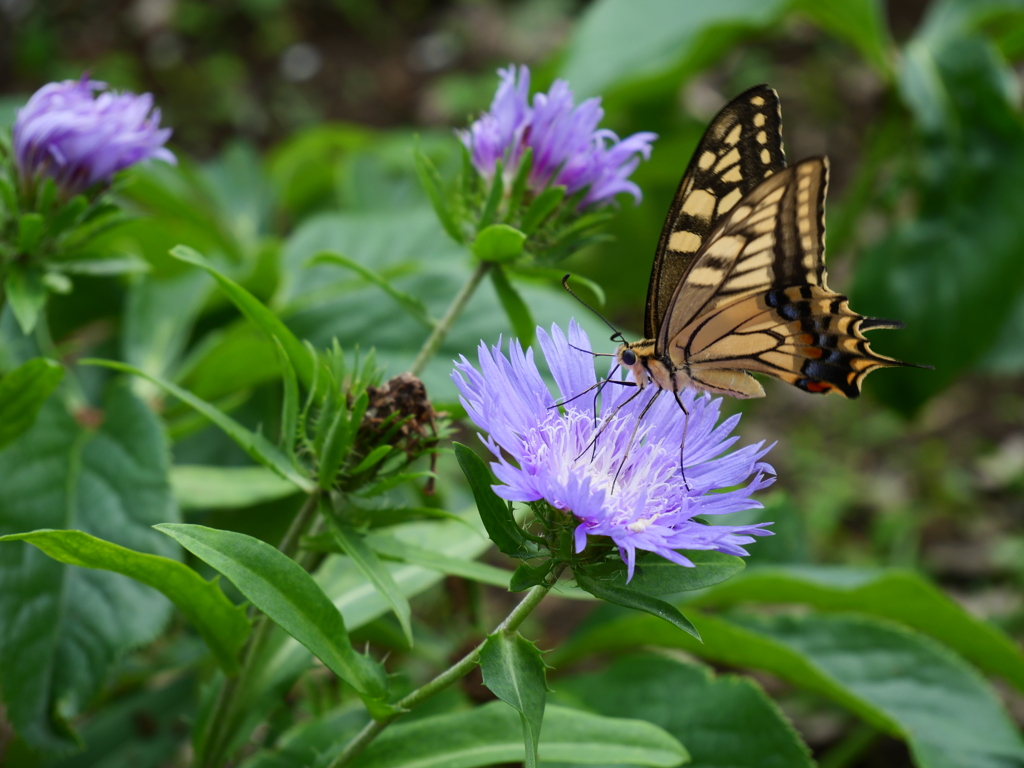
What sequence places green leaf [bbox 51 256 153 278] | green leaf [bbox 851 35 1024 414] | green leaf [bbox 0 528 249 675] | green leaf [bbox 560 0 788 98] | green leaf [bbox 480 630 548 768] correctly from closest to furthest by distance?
green leaf [bbox 480 630 548 768] < green leaf [bbox 0 528 249 675] < green leaf [bbox 51 256 153 278] < green leaf [bbox 851 35 1024 414] < green leaf [bbox 560 0 788 98]

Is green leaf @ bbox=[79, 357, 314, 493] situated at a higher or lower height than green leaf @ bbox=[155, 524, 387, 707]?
higher

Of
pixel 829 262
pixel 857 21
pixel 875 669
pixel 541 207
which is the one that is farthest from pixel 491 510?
→ pixel 829 262

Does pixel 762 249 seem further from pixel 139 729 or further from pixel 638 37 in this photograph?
pixel 638 37

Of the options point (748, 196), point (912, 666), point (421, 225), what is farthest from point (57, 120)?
point (912, 666)

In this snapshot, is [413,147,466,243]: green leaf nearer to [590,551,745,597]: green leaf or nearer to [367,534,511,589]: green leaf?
[367,534,511,589]: green leaf

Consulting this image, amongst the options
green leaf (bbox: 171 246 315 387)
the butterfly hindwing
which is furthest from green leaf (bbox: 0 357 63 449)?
the butterfly hindwing

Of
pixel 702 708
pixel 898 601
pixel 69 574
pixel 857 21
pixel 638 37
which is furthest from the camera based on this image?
pixel 638 37
